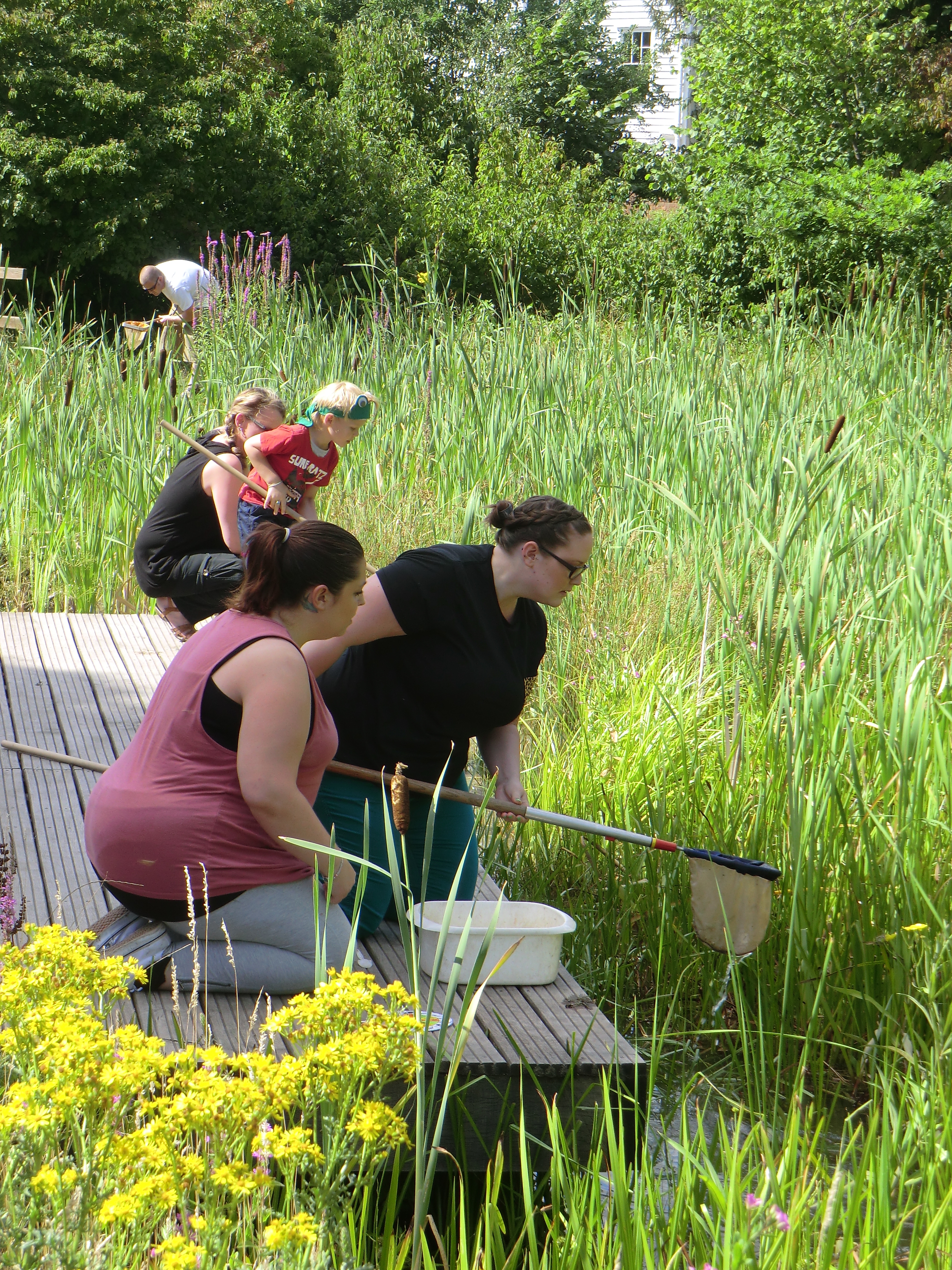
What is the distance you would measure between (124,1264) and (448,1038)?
2.80 feet

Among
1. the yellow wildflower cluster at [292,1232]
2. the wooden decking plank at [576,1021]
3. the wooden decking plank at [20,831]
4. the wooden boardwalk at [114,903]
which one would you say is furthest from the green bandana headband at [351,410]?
the yellow wildflower cluster at [292,1232]

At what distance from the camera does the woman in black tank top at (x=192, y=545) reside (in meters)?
4.79

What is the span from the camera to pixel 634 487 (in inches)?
198

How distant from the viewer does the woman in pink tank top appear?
7.28 feet

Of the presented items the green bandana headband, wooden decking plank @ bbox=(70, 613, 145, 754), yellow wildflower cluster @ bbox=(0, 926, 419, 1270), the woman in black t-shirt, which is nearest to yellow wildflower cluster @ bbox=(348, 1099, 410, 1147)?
yellow wildflower cluster @ bbox=(0, 926, 419, 1270)

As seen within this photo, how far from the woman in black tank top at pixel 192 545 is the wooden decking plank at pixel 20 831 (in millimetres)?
1181

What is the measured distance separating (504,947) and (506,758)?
2.41ft

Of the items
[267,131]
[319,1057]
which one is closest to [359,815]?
[319,1057]

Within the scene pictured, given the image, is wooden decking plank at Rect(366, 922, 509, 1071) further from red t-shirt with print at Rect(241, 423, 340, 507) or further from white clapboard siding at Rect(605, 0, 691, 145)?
white clapboard siding at Rect(605, 0, 691, 145)

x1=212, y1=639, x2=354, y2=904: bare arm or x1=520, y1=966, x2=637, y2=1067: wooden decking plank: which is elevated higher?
x1=212, y1=639, x2=354, y2=904: bare arm

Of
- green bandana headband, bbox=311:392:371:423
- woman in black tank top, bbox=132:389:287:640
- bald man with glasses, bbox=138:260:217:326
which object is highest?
bald man with glasses, bbox=138:260:217:326

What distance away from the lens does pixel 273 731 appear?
2195 millimetres

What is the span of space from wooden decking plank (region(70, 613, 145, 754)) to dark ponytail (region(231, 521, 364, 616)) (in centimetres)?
136

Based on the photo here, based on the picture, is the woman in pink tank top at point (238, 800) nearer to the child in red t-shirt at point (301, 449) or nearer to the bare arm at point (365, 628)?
the bare arm at point (365, 628)
